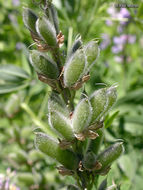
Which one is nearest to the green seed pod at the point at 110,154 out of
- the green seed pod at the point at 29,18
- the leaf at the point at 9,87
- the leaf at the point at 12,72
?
the green seed pod at the point at 29,18

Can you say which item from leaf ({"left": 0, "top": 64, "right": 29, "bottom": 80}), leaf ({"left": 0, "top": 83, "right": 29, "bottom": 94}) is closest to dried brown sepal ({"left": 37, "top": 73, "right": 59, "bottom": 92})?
leaf ({"left": 0, "top": 83, "right": 29, "bottom": 94})

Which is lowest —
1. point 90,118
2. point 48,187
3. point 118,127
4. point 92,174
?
point 48,187

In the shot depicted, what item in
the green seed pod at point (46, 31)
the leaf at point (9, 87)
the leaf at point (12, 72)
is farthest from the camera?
the leaf at point (12, 72)

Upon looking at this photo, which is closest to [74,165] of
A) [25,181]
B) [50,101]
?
[50,101]

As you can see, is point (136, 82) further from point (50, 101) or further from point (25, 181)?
point (50, 101)

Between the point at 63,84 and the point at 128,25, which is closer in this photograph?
the point at 63,84

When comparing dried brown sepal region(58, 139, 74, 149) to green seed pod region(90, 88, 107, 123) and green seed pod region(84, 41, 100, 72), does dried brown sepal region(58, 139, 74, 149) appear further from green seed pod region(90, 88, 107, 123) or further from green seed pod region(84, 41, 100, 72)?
green seed pod region(84, 41, 100, 72)

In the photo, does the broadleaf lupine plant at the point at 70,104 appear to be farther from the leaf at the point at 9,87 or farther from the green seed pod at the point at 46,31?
the leaf at the point at 9,87
